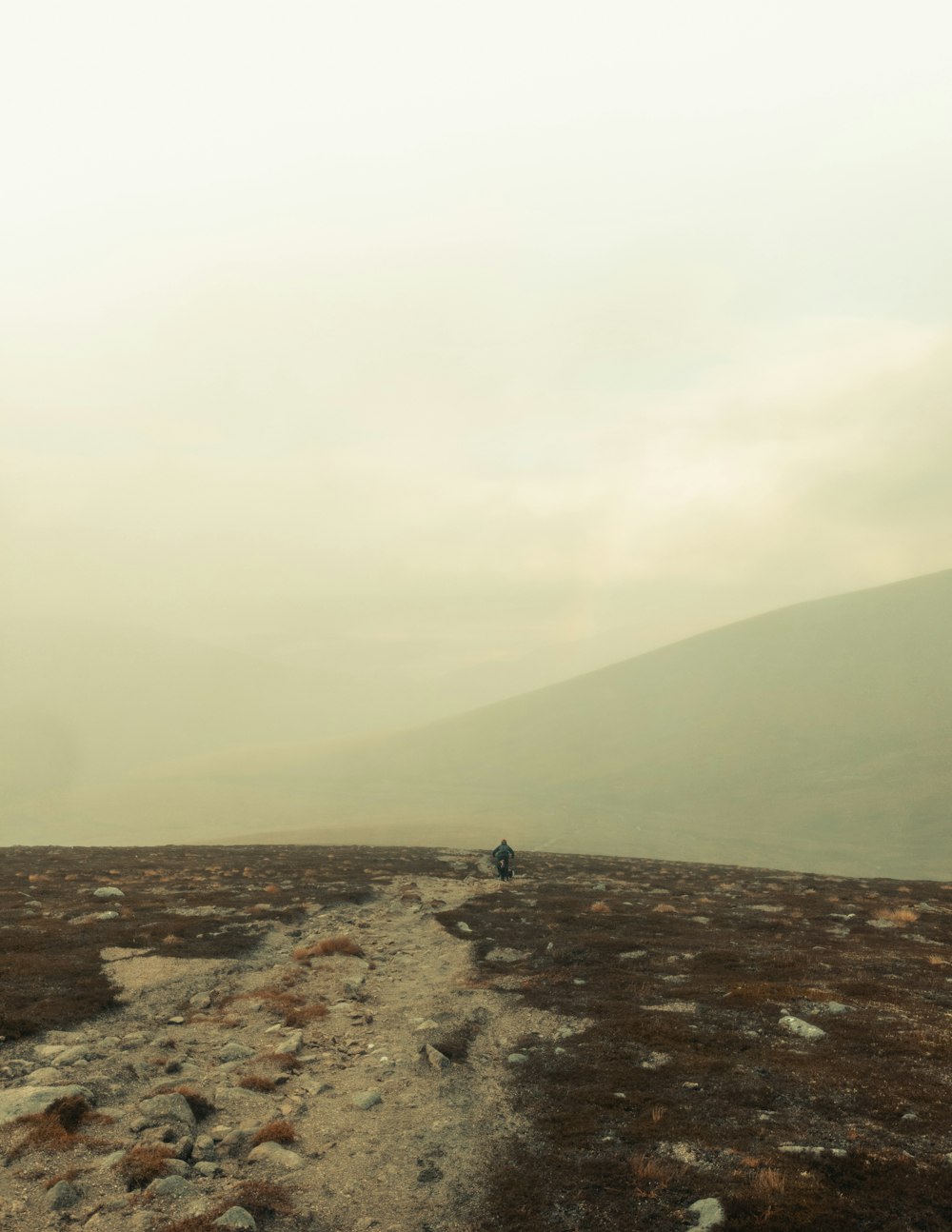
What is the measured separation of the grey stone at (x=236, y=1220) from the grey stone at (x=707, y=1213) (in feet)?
18.1

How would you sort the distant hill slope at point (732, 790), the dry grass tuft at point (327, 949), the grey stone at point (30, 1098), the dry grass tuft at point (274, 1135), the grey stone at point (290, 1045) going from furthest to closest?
the distant hill slope at point (732, 790) → the dry grass tuft at point (327, 949) → the grey stone at point (290, 1045) → the grey stone at point (30, 1098) → the dry grass tuft at point (274, 1135)

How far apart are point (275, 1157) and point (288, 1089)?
111 inches

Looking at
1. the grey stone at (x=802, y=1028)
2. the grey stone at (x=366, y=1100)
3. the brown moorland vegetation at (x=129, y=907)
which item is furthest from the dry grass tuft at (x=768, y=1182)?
the brown moorland vegetation at (x=129, y=907)

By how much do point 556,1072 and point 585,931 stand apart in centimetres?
1321

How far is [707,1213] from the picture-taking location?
8.41 metres

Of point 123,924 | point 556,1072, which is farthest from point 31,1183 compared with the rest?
point 123,924

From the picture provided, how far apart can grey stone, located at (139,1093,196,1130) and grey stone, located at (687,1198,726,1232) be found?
819 centimetres

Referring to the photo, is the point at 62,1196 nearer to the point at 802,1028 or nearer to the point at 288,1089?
the point at 288,1089

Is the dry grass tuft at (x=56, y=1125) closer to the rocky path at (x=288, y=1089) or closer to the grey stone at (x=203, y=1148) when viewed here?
the rocky path at (x=288, y=1089)

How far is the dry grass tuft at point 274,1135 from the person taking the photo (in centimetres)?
1113

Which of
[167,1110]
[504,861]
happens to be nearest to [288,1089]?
[167,1110]

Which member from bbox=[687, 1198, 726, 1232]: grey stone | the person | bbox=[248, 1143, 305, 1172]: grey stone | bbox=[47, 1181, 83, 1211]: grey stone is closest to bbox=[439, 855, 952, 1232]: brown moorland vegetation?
bbox=[687, 1198, 726, 1232]: grey stone

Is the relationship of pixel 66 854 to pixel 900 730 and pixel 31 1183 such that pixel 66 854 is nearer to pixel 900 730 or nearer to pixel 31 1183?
pixel 31 1183

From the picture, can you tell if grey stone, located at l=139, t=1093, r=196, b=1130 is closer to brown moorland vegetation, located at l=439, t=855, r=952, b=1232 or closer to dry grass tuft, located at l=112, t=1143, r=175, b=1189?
dry grass tuft, located at l=112, t=1143, r=175, b=1189
